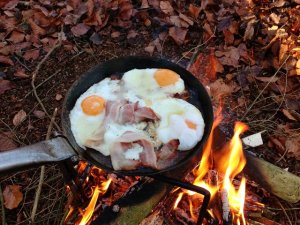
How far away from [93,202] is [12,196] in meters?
0.86

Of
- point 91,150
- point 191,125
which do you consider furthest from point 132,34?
point 91,150

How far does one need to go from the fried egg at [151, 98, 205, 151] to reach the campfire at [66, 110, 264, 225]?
1.74ft

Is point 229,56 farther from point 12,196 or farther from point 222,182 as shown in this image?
point 12,196

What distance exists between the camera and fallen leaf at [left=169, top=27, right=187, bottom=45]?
14.2ft

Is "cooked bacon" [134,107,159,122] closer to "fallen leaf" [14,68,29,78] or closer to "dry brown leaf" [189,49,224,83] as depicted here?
"dry brown leaf" [189,49,224,83]

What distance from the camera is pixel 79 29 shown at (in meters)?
4.45

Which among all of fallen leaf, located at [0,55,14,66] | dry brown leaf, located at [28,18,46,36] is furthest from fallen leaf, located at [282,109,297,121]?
fallen leaf, located at [0,55,14,66]

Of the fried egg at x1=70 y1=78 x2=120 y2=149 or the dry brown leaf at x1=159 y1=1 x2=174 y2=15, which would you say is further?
the dry brown leaf at x1=159 y1=1 x2=174 y2=15

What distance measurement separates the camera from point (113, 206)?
2.80 m

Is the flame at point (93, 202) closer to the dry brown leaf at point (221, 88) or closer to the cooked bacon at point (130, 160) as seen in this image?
the cooked bacon at point (130, 160)

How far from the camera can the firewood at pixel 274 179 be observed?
306 cm

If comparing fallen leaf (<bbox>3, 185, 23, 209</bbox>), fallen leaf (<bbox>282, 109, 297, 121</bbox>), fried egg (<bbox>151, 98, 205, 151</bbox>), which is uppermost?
fried egg (<bbox>151, 98, 205, 151</bbox>)

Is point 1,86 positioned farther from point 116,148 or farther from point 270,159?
point 270,159

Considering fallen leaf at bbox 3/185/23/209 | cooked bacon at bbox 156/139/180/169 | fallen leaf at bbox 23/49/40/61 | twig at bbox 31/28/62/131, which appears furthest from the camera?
fallen leaf at bbox 23/49/40/61
